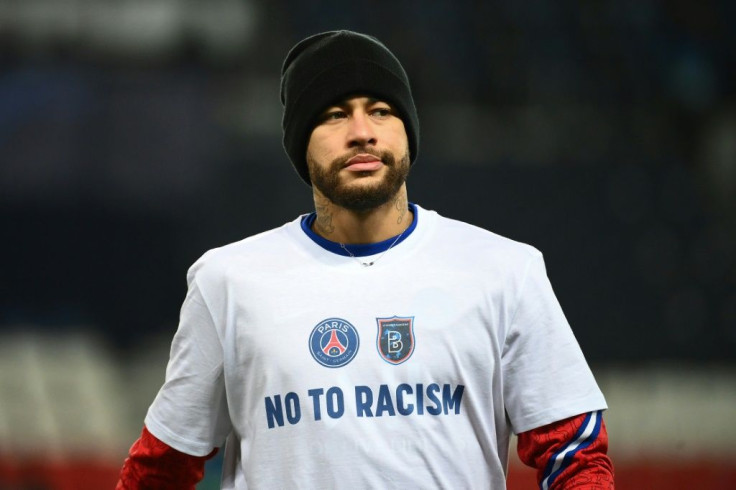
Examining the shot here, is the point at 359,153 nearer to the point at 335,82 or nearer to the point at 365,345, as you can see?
the point at 335,82

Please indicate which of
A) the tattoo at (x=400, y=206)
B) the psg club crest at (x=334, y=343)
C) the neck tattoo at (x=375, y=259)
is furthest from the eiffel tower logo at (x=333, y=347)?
the tattoo at (x=400, y=206)

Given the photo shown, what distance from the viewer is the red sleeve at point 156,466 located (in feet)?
6.59

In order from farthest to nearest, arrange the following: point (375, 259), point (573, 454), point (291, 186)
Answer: point (291, 186) < point (375, 259) < point (573, 454)

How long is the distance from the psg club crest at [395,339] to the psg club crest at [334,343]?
40 millimetres

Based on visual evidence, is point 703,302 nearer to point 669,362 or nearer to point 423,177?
point 669,362

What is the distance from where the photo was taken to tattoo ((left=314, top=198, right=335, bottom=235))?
202 centimetres

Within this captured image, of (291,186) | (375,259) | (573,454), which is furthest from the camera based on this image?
(291,186)

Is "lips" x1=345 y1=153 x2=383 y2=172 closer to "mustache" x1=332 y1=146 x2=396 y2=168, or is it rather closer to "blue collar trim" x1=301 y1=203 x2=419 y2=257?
"mustache" x1=332 y1=146 x2=396 y2=168

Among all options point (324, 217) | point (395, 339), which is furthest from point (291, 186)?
point (395, 339)

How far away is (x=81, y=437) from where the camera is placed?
19.1 ft

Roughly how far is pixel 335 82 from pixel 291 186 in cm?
457

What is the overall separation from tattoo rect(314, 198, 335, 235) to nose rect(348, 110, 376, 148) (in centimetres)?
14

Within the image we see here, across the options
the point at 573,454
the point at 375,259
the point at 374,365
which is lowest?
the point at 573,454

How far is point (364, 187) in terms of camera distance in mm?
1926
